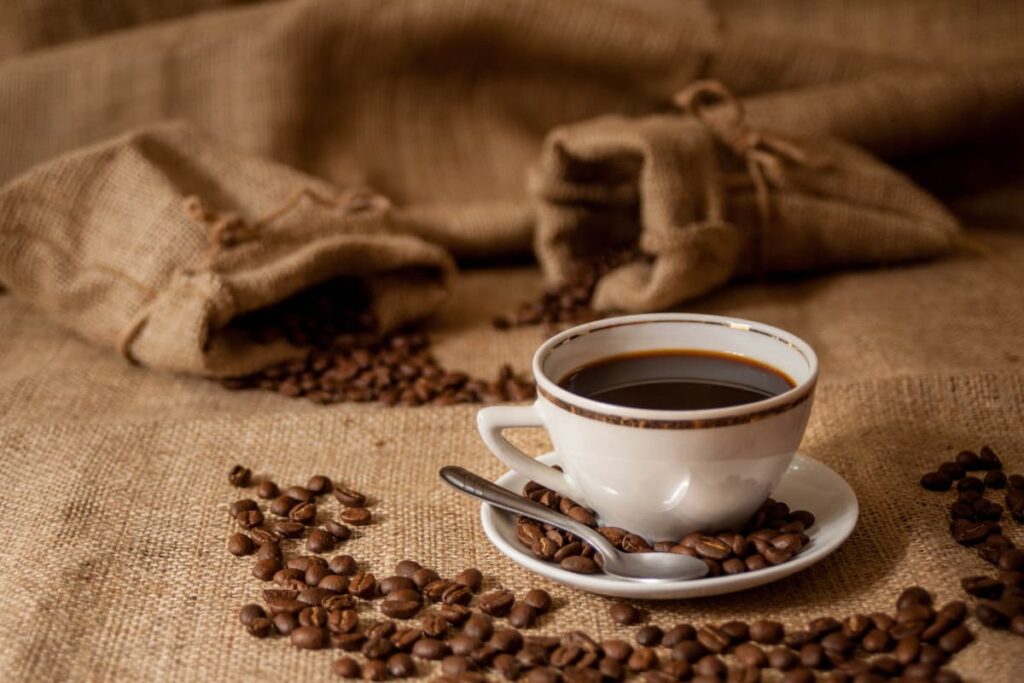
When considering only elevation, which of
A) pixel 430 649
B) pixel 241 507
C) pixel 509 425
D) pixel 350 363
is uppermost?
pixel 509 425

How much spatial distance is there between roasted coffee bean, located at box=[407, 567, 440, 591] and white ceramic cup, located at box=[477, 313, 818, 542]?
133 millimetres

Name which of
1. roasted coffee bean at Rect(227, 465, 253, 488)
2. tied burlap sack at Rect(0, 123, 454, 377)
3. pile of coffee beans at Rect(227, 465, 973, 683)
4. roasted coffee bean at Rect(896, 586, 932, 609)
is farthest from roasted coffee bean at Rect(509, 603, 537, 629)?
tied burlap sack at Rect(0, 123, 454, 377)

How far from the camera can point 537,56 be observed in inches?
88.5

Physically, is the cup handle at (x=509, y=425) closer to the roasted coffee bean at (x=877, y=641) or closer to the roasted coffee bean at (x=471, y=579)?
the roasted coffee bean at (x=471, y=579)

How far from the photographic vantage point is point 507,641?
38.9 inches

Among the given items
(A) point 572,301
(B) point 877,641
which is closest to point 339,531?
(B) point 877,641

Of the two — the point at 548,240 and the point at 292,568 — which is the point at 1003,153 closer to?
the point at 548,240

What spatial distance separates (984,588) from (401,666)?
530 mm

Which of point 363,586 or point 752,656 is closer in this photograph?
point 752,656

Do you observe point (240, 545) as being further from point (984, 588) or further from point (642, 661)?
point (984, 588)

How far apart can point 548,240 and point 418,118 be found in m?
0.48

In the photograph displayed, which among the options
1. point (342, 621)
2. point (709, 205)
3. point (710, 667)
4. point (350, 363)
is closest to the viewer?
point (710, 667)

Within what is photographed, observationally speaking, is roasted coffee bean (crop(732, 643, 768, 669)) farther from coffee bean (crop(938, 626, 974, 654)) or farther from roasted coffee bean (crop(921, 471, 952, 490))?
roasted coffee bean (crop(921, 471, 952, 490))

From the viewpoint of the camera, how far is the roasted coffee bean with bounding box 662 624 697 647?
0.98 m
